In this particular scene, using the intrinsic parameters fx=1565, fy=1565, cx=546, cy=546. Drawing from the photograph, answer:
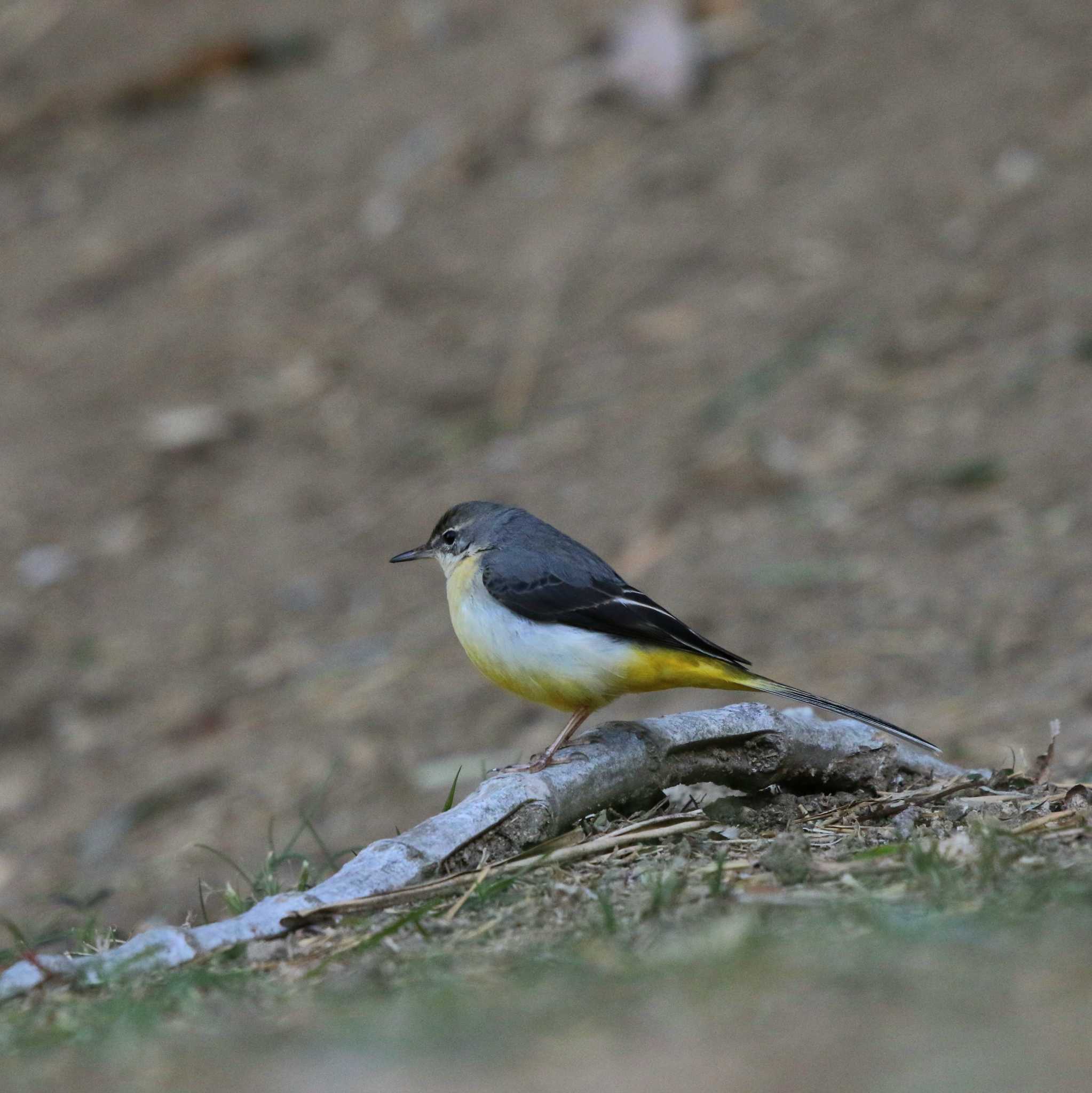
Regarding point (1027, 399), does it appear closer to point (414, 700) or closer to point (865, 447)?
point (865, 447)

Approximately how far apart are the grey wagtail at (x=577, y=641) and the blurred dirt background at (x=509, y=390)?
2065 mm

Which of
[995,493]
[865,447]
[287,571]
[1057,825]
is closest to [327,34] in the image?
[287,571]

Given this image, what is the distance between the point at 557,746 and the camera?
4859 millimetres

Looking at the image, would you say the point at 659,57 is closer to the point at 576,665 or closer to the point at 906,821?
the point at 576,665

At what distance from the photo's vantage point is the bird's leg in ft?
15.1

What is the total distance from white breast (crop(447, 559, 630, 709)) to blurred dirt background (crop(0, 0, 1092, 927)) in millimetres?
Result: 2288

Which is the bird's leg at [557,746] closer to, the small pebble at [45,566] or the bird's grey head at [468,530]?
the bird's grey head at [468,530]

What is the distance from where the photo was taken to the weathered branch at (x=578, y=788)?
3795mm

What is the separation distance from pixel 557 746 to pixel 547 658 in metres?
0.44

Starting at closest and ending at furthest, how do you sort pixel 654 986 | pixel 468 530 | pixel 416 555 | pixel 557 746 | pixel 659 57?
pixel 654 986 < pixel 557 746 < pixel 468 530 < pixel 416 555 < pixel 659 57

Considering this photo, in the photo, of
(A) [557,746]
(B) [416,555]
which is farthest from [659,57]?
(A) [557,746]

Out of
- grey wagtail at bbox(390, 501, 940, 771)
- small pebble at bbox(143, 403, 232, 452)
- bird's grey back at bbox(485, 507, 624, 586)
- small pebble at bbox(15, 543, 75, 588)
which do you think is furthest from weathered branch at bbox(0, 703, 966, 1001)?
small pebble at bbox(143, 403, 232, 452)

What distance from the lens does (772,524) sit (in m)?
9.70

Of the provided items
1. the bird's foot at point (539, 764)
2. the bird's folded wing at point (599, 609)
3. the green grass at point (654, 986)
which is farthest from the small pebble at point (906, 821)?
the bird's foot at point (539, 764)
